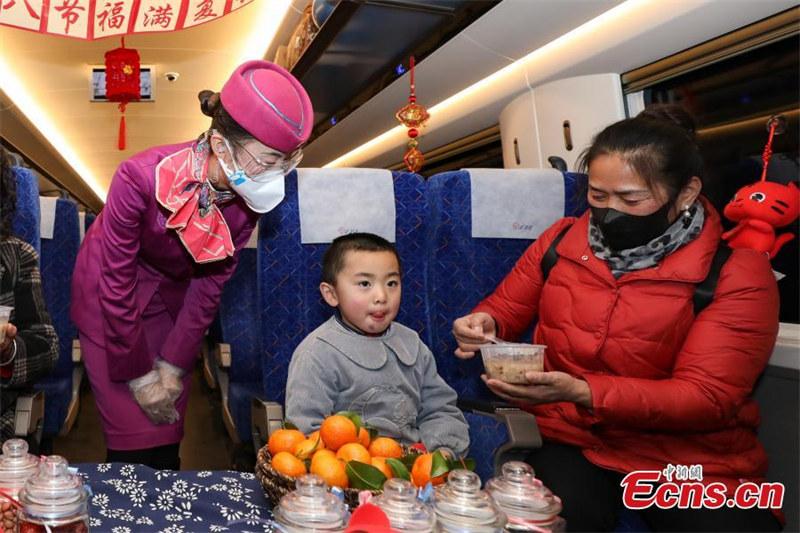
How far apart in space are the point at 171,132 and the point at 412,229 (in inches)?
335

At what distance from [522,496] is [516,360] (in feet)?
2.65

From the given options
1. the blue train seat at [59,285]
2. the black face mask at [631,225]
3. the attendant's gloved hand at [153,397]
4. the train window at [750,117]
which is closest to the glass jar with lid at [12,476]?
the attendant's gloved hand at [153,397]

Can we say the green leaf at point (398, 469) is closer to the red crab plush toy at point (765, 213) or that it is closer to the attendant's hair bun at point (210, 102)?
the attendant's hair bun at point (210, 102)

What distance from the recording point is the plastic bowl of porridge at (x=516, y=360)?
1.59 metres

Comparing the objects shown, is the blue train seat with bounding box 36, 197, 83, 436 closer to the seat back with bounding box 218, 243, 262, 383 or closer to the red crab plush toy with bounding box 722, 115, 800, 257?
the seat back with bounding box 218, 243, 262, 383

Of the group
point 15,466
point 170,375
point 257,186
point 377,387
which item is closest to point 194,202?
point 257,186

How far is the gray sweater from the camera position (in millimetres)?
1831

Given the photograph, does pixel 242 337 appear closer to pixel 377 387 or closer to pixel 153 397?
→ pixel 153 397

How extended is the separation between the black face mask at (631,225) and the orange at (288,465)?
116 centimetres

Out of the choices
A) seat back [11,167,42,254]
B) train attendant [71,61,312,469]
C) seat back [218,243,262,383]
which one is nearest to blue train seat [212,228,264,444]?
seat back [218,243,262,383]

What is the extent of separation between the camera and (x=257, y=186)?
6.10 ft

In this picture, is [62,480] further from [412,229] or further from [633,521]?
[412,229]

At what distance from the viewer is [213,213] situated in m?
1.93

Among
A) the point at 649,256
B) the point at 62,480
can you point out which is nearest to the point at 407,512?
the point at 62,480
